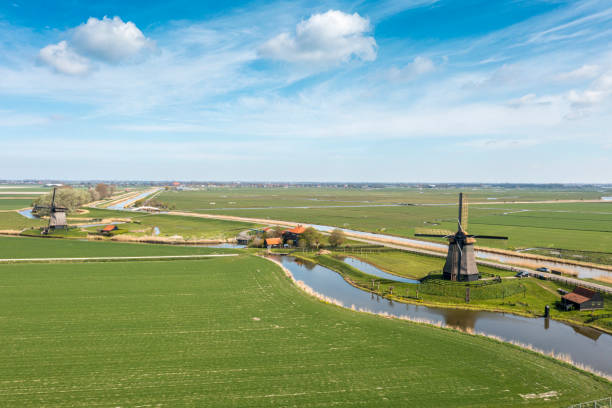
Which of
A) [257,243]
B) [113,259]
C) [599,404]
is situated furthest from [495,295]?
[113,259]

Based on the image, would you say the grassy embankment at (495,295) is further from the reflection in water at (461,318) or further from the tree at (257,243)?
the tree at (257,243)

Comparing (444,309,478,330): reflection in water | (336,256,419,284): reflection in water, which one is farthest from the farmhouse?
(444,309,478,330): reflection in water

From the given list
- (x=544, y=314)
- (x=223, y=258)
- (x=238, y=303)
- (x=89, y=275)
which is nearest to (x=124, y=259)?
(x=89, y=275)

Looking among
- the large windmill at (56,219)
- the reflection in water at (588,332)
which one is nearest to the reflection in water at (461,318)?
the reflection in water at (588,332)

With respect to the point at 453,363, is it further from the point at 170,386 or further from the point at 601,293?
the point at 601,293

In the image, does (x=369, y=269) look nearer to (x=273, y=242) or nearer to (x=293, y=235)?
(x=293, y=235)

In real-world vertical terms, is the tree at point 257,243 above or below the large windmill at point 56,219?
below
